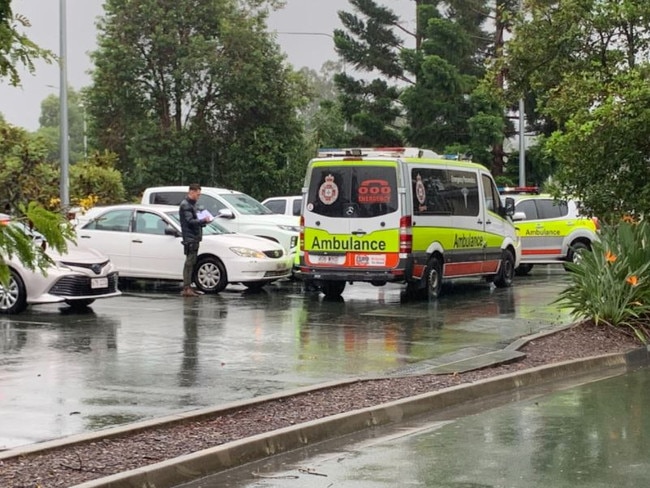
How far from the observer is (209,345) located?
40.0 feet

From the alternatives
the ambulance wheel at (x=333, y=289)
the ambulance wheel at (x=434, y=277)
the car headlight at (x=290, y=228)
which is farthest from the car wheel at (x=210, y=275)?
the ambulance wheel at (x=434, y=277)

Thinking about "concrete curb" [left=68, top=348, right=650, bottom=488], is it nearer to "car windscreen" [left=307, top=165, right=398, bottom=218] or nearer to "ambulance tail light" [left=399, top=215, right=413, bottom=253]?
"ambulance tail light" [left=399, top=215, right=413, bottom=253]

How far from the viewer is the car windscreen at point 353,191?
16844mm

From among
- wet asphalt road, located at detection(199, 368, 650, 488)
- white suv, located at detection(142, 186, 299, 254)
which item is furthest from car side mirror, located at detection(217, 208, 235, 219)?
wet asphalt road, located at detection(199, 368, 650, 488)

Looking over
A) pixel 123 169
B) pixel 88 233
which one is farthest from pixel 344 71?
pixel 88 233

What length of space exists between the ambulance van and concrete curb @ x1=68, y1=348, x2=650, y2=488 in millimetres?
5608

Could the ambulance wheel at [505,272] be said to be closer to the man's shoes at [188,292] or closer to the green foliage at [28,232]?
the man's shoes at [188,292]

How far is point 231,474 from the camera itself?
6.84 metres

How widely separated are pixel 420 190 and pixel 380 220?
97 cm

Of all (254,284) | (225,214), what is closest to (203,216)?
(254,284)

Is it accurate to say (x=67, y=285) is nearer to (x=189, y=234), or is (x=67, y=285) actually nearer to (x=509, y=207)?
(x=189, y=234)

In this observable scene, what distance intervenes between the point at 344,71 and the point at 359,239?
94.9ft

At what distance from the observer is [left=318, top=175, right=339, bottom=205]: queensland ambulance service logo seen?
17.2 m

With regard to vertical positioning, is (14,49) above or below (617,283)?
above
